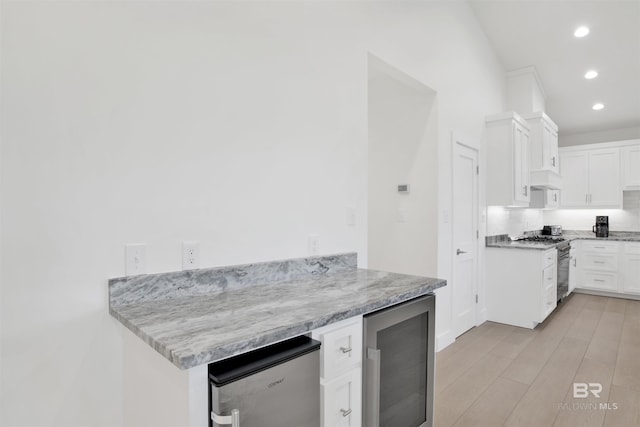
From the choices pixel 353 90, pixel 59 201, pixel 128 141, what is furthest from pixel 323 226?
pixel 59 201

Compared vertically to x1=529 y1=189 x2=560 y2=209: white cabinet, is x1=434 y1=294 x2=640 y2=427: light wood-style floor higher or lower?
lower

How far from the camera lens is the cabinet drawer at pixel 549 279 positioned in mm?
3984

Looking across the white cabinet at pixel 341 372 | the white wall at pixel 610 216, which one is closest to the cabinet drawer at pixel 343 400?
the white cabinet at pixel 341 372

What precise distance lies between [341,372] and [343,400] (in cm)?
11

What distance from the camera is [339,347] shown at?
1303 mm

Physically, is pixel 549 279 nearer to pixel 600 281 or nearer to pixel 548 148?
pixel 548 148

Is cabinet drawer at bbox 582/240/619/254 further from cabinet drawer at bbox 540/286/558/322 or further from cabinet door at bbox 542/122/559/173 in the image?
cabinet drawer at bbox 540/286/558/322

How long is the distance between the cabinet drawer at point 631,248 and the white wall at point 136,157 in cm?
531

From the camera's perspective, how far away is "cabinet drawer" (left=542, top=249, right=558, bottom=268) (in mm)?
3996

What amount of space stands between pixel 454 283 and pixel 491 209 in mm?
1415

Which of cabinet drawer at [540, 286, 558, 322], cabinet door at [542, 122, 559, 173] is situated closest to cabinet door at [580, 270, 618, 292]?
cabinet drawer at [540, 286, 558, 322]

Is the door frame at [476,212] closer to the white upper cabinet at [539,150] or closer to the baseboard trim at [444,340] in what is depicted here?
the baseboard trim at [444,340]

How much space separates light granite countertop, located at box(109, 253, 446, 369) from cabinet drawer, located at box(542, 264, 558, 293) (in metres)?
2.89

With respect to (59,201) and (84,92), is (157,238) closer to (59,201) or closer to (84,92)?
(59,201)
